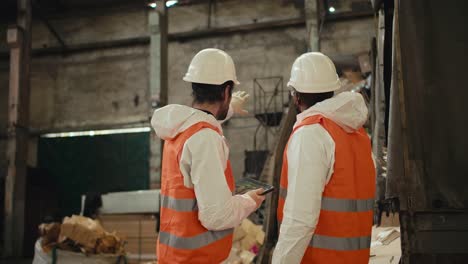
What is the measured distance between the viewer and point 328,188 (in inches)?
89.0

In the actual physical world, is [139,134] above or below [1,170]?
above

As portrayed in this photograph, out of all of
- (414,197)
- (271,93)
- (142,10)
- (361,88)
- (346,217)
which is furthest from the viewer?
(142,10)

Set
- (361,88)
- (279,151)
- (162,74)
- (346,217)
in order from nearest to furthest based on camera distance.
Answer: (346,217) → (279,151) → (361,88) → (162,74)

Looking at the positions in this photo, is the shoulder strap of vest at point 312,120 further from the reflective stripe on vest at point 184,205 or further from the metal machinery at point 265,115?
the metal machinery at point 265,115

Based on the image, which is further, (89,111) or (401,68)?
(89,111)

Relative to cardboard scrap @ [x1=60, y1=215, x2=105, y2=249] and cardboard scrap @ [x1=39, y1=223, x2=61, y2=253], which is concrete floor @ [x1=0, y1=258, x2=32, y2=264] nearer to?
cardboard scrap @ [x1=39, y1=223, x2=61, y2=253]

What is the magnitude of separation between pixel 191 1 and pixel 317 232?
12.5m

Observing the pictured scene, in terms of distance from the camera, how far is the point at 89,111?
46.8 feet

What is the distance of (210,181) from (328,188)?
0.59m

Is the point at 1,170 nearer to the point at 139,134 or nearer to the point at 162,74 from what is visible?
the point at 139,134

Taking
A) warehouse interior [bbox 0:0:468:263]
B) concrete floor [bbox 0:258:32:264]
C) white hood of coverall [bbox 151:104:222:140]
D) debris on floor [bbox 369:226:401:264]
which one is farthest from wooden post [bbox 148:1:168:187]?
white hood of coverall [bbox 151:104:222:140]

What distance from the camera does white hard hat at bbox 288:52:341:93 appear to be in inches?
97.0

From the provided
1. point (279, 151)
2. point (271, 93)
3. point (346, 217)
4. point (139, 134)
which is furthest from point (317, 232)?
point (139, 134)

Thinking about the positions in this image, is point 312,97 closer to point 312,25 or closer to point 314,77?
point 314,77
